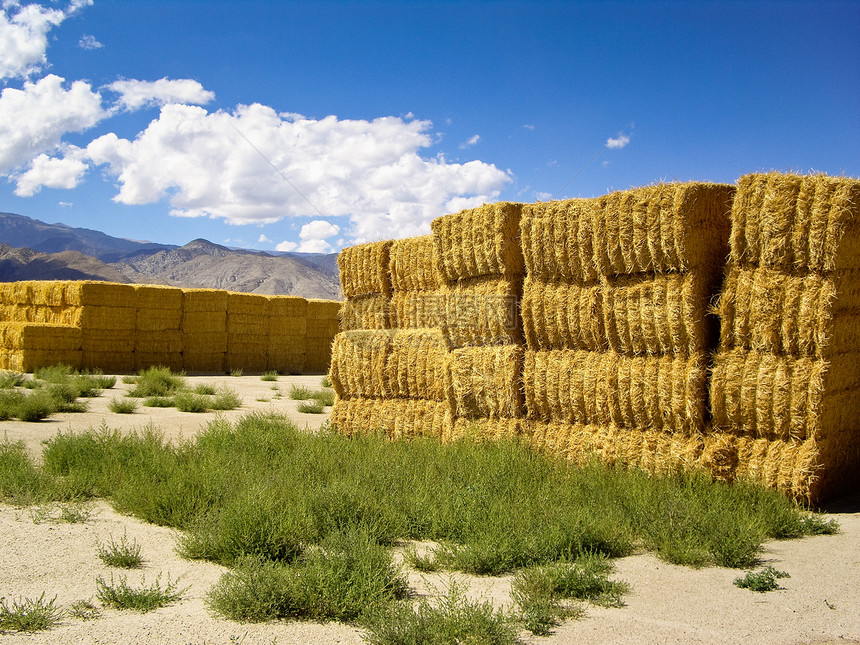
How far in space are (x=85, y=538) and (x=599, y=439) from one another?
18.2 feet

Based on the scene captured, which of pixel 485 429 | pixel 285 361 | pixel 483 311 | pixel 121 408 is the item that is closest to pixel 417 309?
pixel 483 311

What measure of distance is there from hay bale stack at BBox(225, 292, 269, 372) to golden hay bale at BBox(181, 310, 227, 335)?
0.37m

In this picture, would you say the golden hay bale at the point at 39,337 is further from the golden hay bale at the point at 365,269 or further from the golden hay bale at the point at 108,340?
the golden hay bale at the point at 365,269

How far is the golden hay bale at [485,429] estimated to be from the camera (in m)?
8.67

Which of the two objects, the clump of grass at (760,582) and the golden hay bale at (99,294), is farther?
the golden hay bale at (99,294)

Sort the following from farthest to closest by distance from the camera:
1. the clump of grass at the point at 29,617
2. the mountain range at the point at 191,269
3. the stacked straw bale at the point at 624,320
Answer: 1. the mountain range at the point at 191,269
2. the stacked straw bale at the point at 624,320
3. the clump of grass at the point at 29,617

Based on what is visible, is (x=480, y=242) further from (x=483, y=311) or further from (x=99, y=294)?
(x=99, y=294)

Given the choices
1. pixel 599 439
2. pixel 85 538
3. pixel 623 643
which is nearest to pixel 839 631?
pixel 623 643

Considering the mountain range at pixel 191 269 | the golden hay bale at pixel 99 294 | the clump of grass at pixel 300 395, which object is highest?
the mountain range at pixel 191 269

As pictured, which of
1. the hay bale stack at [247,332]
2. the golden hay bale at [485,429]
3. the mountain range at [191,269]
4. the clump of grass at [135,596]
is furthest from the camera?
the mountain range at [191,269]

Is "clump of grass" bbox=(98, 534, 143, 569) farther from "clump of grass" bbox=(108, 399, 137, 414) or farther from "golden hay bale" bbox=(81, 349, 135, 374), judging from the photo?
"golden hay bale" bbox=(81, 349, 135, 374)

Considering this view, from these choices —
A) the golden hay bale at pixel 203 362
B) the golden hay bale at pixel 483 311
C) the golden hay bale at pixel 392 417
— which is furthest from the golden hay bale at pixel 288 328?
the golden hay bale at pixel 483 311

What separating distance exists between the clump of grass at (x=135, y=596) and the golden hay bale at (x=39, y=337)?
1846 centimetres

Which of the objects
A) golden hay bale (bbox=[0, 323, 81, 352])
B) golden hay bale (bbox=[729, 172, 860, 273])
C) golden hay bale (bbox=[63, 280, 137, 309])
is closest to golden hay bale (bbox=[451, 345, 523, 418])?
golden hay bale (bbox=[729, 172, 860, 273])
